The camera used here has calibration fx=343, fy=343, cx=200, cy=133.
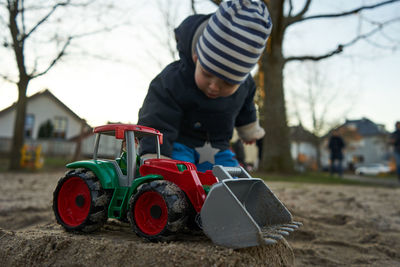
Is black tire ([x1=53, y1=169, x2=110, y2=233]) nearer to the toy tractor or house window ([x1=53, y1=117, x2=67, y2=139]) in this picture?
the toy tractor

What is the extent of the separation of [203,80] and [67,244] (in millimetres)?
1084

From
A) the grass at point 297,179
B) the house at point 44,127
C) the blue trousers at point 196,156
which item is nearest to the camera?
the blue trousers at point 196,156

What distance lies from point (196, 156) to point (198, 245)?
866 millimetres

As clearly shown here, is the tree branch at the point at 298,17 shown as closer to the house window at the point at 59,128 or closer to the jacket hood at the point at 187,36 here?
the jacket hood at the point at 187,36

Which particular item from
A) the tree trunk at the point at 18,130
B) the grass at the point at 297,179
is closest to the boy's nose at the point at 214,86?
the grass at the point at 297,179

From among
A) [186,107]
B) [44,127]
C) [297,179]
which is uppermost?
[44,127]

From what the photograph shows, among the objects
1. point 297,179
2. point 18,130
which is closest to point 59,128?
point 18,130

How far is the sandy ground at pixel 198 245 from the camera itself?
1.34 m

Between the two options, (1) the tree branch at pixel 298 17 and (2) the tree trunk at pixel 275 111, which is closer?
(2) the tree trunk at pixel 275 111

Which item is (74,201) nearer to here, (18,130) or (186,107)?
(186,107)

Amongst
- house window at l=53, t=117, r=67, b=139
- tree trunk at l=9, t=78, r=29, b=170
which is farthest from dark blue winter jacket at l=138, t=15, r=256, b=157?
house window at l=53, t=117, r=67, b=139

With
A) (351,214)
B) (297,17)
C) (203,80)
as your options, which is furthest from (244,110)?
(297,17)

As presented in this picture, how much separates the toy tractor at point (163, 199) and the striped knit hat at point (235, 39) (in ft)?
1.65

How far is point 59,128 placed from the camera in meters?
23.2
